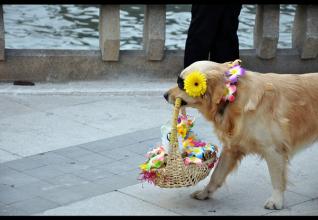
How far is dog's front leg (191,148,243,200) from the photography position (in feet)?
20.1

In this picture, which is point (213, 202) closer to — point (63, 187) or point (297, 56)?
point (63, 187)

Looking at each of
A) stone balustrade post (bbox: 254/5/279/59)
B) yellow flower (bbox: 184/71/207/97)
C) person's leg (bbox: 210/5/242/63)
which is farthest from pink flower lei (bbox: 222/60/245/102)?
stone balustrade post (bbox: 254/5/279/59)

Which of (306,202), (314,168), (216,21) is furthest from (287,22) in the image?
(306,202)

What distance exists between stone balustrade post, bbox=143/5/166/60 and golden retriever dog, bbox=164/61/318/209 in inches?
122

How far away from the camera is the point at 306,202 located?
6.15 meters

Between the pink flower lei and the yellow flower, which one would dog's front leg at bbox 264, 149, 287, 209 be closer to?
the pink flower lei

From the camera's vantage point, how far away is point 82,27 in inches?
510

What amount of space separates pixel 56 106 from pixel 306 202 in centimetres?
318

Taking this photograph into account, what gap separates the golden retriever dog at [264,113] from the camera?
225 inches

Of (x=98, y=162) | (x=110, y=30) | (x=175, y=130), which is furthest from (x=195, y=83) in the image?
(x=110, y=30)

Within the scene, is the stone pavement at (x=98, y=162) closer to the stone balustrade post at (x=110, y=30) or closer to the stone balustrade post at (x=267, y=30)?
the stone balustrade post at (x=110, y=30)

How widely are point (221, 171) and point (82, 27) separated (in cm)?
726

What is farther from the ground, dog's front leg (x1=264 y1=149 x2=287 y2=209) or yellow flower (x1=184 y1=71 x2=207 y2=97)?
yellow flower (x1=184 y1=71 x2=207 y2=97)
